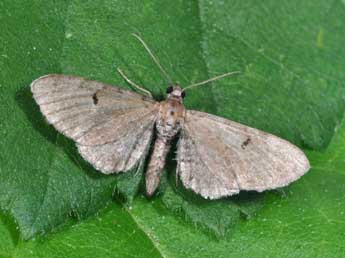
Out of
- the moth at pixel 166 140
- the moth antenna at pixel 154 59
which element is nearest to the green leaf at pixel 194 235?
the moth at pixel 166 140

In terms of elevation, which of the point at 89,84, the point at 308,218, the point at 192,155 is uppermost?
the point at 89,84

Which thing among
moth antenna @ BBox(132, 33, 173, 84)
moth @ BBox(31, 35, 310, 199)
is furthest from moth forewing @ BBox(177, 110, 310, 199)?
moth antenna @ BBox(132, 33, 173, 84)

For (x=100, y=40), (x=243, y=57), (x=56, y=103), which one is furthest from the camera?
(x=243, y=57)

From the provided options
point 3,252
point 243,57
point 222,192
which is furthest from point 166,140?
point 3,252

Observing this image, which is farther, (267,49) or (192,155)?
(267,49)

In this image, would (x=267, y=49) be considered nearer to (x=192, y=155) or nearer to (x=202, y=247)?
(x=192, y=155)
